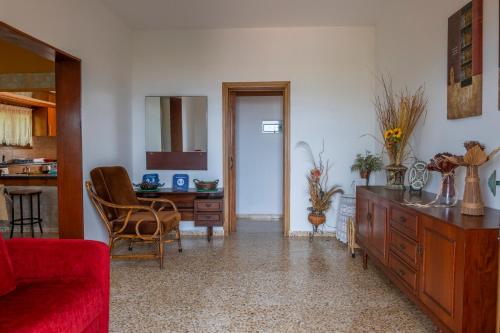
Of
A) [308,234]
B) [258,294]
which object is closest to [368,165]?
[308,234]

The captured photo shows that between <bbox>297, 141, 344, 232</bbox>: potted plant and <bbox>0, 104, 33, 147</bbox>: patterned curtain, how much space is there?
19.8ft

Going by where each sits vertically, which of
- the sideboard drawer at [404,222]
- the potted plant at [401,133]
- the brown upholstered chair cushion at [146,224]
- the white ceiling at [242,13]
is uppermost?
the white ceiling at [242,13]

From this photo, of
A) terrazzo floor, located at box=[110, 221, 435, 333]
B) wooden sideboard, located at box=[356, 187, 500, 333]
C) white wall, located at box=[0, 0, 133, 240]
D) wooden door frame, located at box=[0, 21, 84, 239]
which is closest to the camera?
wooden sideboard, located at box=[356, 187, 500, 333]

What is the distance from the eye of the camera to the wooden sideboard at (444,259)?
5.48 feet

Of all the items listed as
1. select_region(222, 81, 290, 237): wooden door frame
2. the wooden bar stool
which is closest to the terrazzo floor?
select_region(222, 81, 290, 237): wooden door frame

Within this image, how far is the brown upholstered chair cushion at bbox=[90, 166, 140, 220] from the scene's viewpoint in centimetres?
347

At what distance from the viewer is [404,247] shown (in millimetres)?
2404

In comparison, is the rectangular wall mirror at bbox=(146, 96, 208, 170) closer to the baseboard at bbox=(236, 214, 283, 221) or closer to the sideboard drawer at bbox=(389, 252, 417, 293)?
the baseboard at bbox=(236, 214, 283, 221)

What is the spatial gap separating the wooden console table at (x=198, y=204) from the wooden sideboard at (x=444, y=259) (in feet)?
6.78

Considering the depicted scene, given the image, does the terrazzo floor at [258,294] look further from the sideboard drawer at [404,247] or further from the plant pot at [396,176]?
the plant pot at [396,176]

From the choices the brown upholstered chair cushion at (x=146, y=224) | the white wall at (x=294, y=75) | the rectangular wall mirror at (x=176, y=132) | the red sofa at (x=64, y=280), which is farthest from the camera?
the rectangular wall mirror at (x=176, y=132)

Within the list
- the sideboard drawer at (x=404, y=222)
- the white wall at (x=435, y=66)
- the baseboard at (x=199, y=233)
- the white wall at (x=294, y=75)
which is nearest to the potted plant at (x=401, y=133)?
the white wall at (x=435, y=66)

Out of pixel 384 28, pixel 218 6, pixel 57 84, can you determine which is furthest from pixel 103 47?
pixel 384 28

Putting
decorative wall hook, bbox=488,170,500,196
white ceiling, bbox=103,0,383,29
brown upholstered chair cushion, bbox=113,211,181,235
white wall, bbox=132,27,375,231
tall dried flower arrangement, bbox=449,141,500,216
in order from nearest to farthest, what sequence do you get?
tall dried flower arrangement, bbox=449,141,500,216
decorative wall hook, bbox=488,170,500,196
brown upholstered chair cushion, bbox=113,211,181,235
white ceiling, bbox=103,0,383,29
white wall, bbox=132,27,375,231
